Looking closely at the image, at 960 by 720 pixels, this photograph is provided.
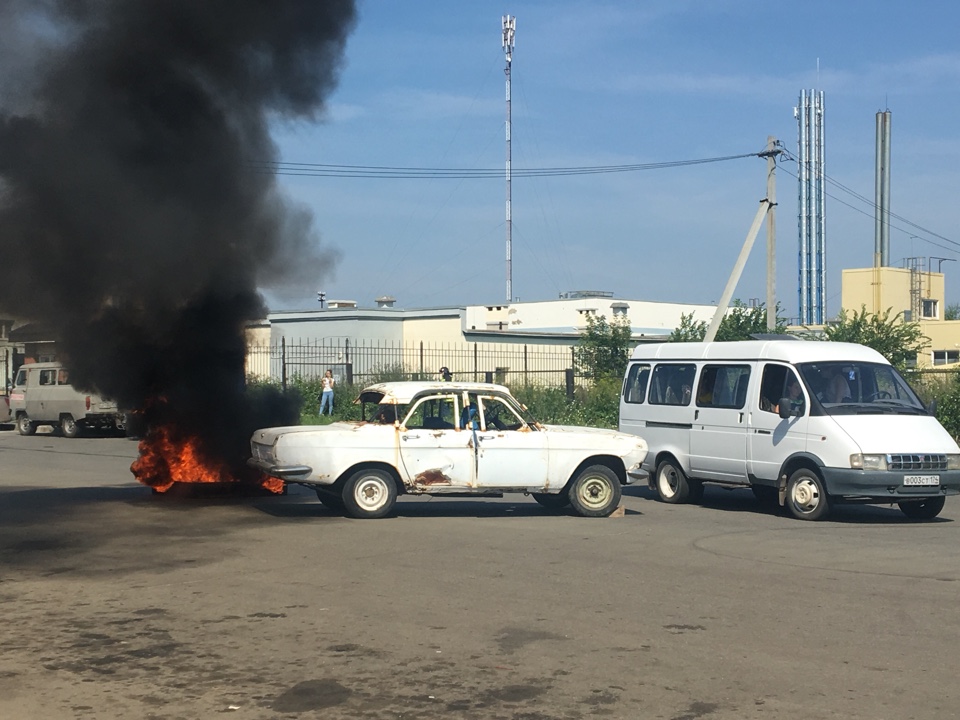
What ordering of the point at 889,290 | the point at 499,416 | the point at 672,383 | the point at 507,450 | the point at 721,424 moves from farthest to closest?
1. the point at 889,290
2. the point at 672,383
3. the point at 721,424
4. the point at 499,416
5. the point at 507,450

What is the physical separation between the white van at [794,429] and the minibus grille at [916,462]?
0.01 metres

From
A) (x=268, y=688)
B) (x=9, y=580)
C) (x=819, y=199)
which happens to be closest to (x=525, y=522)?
(x=9, y=580)

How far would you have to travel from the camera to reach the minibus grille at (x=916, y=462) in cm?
1270

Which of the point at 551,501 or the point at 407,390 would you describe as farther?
the point at 551,501

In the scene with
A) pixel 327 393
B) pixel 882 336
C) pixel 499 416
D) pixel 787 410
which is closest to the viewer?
pixel 499 416

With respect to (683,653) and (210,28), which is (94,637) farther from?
(210,28)

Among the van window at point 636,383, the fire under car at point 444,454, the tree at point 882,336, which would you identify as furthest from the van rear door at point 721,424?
the tree at point 882,336

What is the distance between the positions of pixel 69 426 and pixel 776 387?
21644 mm

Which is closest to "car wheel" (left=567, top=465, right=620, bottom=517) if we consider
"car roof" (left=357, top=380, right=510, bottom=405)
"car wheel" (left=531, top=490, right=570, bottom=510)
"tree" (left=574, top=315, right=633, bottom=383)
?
"car wheel" (left=531, top=490, right=570, bottom=510)

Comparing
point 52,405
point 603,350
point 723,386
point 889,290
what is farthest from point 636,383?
point 889,290

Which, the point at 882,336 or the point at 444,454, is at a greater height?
the point at 882,336

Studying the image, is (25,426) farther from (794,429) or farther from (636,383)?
(794,429)

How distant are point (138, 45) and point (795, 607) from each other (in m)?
10.8

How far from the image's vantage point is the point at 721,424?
14.6 metres
